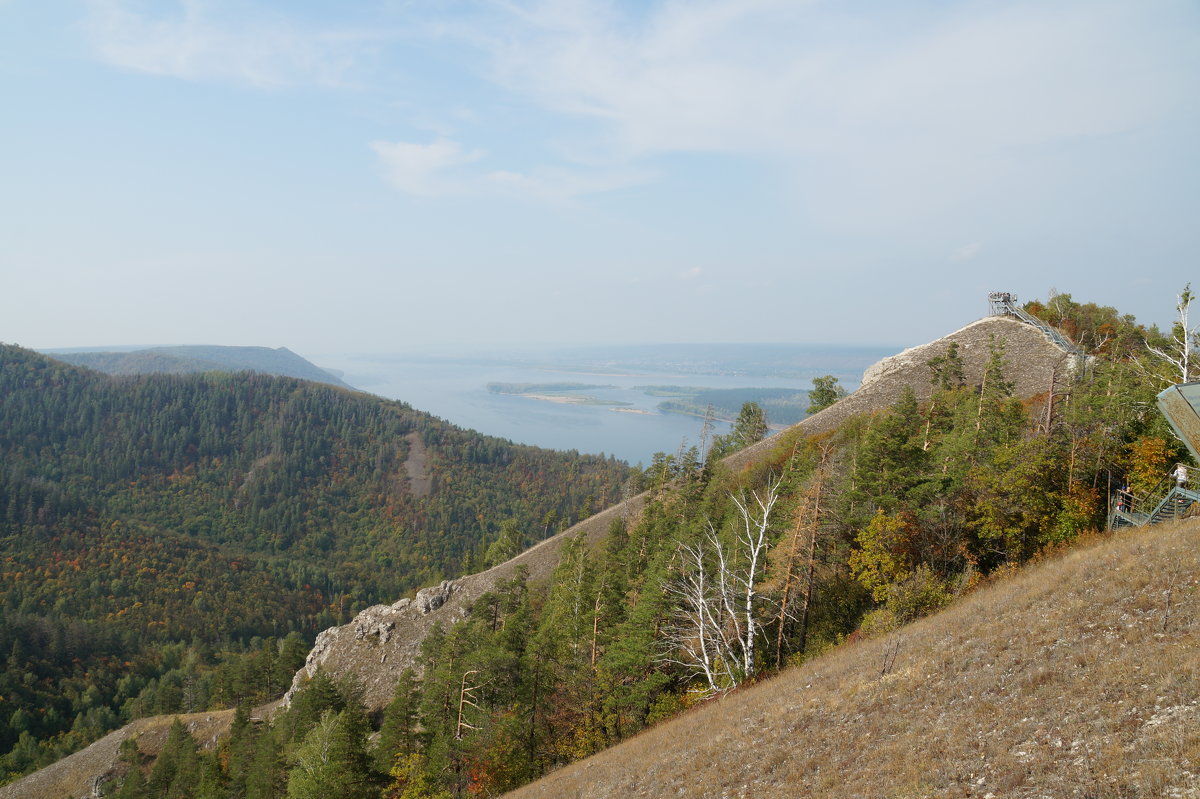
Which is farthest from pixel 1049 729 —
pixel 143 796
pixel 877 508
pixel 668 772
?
pixel 143 796

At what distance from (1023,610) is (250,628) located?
159m

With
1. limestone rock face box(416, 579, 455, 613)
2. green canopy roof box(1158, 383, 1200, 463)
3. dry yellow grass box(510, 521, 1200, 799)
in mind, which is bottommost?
limestone rock face box(416, 579, 455, 613)

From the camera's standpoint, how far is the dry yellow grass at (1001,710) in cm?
875

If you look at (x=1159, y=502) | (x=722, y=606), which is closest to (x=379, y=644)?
(x=722, y=606)

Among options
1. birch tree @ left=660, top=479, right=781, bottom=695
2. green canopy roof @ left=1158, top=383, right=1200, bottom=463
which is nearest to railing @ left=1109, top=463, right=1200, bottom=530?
green canopy roof @ left=1158, top=383, right=1200, bottom=463

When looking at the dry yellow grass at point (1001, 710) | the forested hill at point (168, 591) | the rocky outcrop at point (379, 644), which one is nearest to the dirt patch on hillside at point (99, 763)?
the forested hill at point (168, 591)

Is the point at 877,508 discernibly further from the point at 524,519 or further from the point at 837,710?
the point at 524,519

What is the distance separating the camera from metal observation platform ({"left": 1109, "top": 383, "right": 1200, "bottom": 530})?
53.7 feet

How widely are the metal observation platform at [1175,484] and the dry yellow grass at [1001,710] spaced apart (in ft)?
6.88

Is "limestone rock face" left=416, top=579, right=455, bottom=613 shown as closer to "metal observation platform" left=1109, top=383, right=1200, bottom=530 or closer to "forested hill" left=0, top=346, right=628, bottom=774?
"forested hill" left=0, top=346, right=628, bottom=774

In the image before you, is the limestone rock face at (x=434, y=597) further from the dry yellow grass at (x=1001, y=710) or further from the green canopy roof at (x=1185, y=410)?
the green canopy roof at (x=1185, y=410)

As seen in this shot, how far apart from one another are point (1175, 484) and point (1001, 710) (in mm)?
17017

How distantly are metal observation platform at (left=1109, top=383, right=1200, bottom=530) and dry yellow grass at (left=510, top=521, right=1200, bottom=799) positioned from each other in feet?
6.88

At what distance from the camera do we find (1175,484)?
20906 mm
